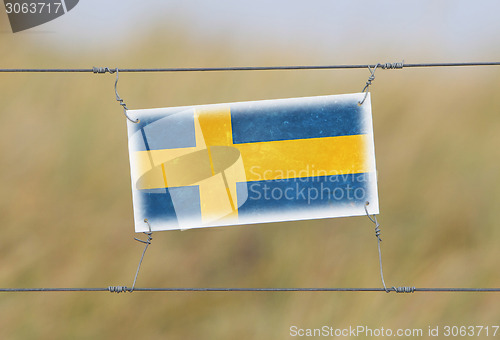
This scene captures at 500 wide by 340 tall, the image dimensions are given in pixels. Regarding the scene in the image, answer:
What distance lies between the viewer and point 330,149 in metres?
1.73

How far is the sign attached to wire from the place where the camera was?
172cm

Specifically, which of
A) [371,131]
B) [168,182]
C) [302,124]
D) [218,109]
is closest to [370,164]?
[371,131]

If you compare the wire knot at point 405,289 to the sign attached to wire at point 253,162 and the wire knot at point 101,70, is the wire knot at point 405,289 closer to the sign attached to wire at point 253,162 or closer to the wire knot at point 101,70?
the sign attached to wire at point 253,162

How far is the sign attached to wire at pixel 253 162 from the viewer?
1.72 meters

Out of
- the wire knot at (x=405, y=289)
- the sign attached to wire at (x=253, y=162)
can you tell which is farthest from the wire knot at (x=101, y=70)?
the wire knot at (x=405, y=289)

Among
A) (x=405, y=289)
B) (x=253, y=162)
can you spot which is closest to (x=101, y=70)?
(x=253, y=162)

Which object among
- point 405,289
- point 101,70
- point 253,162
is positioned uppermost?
point 101,70

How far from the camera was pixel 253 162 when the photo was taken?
5.65ft

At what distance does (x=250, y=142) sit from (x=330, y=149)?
0.25 meters

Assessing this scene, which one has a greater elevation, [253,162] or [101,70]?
[101,70]

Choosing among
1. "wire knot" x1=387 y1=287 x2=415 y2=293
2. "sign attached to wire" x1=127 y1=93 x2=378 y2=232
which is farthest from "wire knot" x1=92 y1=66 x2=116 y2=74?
"wire knot" x1=387 y1=287 x2=415 y2=293

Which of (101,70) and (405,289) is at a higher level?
(101,70)

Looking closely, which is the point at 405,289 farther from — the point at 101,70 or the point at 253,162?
the point at 101,70

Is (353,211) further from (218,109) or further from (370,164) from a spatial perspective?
(218,109)
